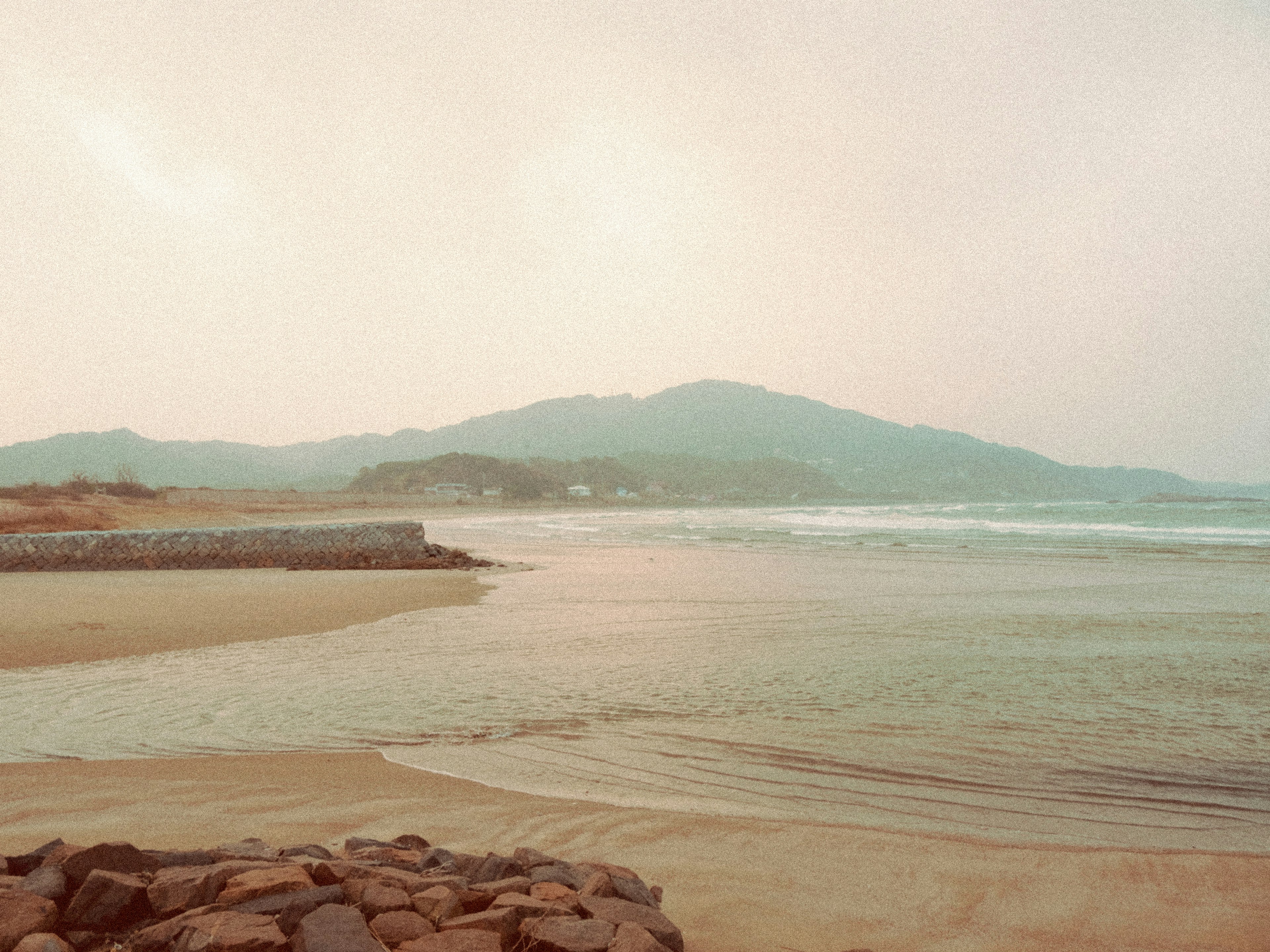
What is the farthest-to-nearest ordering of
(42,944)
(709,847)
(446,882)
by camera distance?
1. (709,847)
2. (446,882)
3. (42,944)

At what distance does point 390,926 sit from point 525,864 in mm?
686

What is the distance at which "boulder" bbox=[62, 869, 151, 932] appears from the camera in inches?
102

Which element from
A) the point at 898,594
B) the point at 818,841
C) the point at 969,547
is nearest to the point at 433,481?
the point at 969,547

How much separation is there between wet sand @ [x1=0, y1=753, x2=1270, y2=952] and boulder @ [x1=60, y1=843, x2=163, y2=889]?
0.88 metres

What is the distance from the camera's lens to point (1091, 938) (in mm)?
2986

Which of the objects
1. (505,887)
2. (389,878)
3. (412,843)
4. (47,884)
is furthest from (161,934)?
(412,843)

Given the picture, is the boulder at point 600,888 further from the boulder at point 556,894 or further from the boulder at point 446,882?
the boulder at point 446,882

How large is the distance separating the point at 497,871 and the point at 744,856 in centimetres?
130

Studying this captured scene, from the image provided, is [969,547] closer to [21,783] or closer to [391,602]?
[391,602]

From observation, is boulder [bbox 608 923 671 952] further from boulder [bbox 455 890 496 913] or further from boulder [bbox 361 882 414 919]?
boulder [bbox 361 882 414 919]

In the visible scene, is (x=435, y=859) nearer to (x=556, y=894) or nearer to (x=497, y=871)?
(x=497, y=871)

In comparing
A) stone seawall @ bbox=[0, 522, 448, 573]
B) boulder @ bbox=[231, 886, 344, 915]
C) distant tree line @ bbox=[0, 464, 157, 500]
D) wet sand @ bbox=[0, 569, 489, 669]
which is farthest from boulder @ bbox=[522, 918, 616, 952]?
distant tree line @ bbox=[0, 464, 157, 500]

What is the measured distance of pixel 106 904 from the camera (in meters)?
2.60

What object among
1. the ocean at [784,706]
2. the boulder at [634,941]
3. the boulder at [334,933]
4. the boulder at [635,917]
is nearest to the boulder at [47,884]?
the boulder at [334,933]
